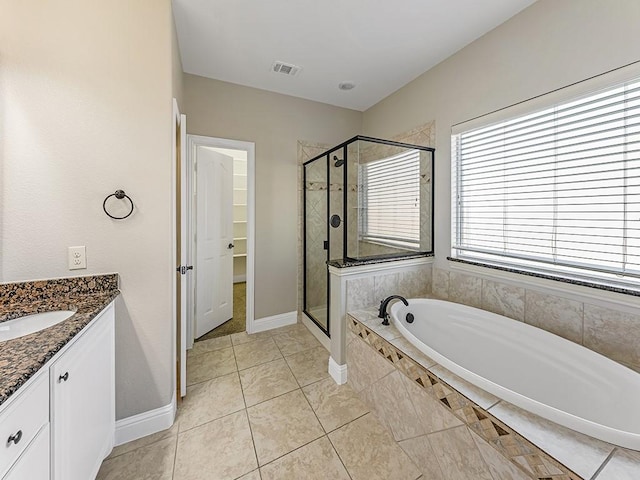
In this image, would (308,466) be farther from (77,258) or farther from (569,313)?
(569,313)

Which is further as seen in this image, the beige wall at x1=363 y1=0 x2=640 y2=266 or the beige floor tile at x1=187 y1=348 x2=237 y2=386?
the beige floor tile at x1=187 y1=348 x2=237 y2=386

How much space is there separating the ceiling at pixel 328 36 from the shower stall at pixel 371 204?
2.34 ft

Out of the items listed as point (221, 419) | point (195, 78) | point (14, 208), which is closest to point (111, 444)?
point (221, 419)

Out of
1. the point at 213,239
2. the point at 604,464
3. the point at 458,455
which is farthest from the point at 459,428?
the point at 213,239

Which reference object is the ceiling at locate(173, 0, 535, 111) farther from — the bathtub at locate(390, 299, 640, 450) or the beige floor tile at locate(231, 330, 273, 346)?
the beige floor tile at locate(231, 330, 273, 346)

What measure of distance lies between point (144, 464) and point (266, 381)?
83cm

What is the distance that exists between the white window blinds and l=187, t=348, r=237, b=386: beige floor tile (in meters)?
1.68

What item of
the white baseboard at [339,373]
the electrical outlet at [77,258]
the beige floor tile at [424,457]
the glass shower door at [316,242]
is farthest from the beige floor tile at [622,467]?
the electrical outlet at [77,258]

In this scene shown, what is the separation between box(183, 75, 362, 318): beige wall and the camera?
99.3 inches

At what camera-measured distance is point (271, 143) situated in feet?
9.06

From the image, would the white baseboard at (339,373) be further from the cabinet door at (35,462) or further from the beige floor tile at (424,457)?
the cabinet door at (35,462)

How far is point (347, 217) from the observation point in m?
2.27

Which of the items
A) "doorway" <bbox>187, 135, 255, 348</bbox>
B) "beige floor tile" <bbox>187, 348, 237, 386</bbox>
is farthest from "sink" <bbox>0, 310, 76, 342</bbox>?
"doorway" <bbox>187, 135, 255, 348</bbox>

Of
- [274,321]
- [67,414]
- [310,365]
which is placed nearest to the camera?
[67,414]
